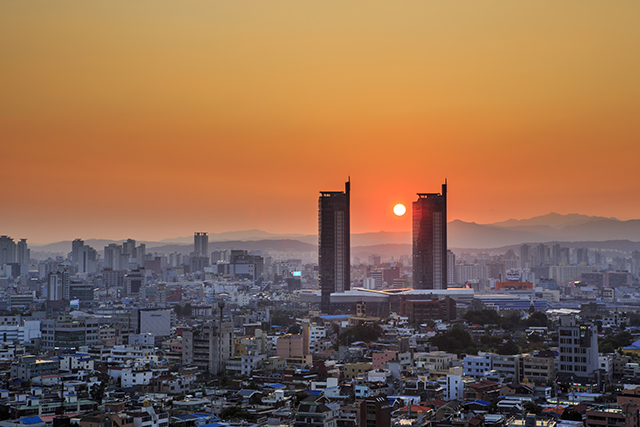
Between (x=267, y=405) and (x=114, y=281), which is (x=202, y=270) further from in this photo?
(x=267, y=405)

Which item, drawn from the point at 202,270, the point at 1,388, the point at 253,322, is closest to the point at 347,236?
the point at 253,322

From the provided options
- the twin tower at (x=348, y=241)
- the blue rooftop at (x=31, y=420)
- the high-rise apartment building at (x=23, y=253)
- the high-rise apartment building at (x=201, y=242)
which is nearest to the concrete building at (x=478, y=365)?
the blue rooftop at (x=31, y=420)

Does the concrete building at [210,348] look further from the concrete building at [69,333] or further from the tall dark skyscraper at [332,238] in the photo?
the tall dark skyscraper at [332,238]

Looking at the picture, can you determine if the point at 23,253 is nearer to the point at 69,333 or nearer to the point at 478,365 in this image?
the point at 69,333

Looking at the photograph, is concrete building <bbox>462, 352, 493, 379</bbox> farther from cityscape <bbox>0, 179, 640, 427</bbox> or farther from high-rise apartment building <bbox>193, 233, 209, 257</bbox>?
high-rise apartment building <bbox>193, 233, 209, 257</bbox>

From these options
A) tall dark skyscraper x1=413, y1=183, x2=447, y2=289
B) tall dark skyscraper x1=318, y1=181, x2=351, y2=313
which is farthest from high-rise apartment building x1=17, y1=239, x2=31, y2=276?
tall dark skyscraper x1=413, y1=183, x2=447, y2=289

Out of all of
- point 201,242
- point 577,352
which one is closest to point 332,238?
point 577,352
